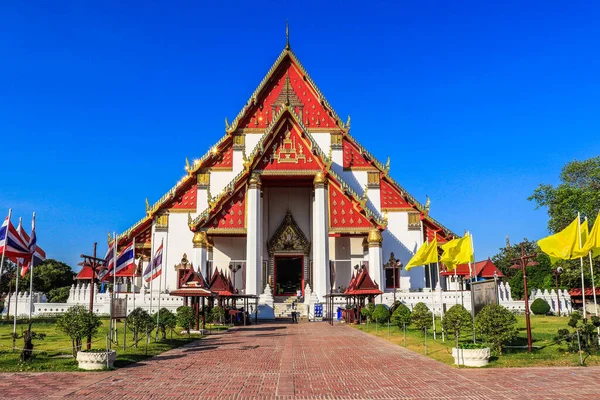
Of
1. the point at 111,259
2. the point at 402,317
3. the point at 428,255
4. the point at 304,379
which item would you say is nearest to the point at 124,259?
the point at 111,259

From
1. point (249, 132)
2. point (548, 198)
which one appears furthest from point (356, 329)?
point (548, 198)

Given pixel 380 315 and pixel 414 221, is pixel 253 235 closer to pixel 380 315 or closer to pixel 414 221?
pixel 380 315

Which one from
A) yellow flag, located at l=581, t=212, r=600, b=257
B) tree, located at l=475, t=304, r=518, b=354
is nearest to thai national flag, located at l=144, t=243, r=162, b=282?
tree, located at l=475, t=304, r=518, b=354

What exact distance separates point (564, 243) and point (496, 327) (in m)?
2.66

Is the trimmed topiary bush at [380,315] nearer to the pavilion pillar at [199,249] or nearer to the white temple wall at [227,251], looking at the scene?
the pavilion pillar at [199,249]

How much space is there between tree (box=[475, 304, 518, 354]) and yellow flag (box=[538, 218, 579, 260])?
1889 millimetres

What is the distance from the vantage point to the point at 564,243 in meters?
12.9

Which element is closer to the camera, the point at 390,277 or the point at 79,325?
the point at 79,325

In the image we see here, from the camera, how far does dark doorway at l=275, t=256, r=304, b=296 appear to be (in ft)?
112

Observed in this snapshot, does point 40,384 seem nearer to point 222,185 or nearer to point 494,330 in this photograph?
point 494,330

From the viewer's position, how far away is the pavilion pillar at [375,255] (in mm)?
30219

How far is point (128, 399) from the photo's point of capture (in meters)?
8.33

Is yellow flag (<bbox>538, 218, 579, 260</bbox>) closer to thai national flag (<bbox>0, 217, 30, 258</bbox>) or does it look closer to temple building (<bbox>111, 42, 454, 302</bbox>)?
thai national flag (<bbox>0, 217, 30, 258</bbox>)

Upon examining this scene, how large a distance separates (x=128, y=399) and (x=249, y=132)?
1107 inches
